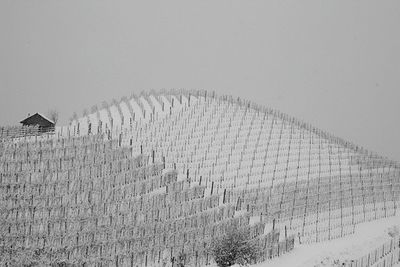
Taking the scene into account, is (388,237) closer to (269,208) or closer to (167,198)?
(269,208)

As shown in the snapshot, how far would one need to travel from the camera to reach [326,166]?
27.3 m

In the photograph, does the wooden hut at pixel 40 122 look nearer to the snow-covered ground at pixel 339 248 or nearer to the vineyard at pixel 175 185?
the vineyard at pixel 175 185

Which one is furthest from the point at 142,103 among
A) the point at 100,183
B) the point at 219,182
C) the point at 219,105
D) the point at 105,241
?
the point at 105,241

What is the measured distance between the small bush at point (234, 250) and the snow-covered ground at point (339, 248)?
0.73 meters

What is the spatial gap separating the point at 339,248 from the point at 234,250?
460 cm

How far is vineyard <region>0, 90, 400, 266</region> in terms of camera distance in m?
16.3

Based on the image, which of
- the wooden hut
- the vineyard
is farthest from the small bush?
the wooden hut

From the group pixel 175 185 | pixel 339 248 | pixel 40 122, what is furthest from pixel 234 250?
pixel 40 122

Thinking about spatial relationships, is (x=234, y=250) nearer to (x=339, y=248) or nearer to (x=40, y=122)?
(x=339, y=248)

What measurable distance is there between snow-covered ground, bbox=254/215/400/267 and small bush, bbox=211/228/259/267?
729mm

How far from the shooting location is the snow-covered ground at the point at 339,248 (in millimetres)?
17188

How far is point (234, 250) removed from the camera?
16.0 meters

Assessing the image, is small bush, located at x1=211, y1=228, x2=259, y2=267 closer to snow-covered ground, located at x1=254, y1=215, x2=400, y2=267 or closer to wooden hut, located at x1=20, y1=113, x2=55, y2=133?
snow-covered ground, located at x1=254, y1=215, x2=400, y2=267

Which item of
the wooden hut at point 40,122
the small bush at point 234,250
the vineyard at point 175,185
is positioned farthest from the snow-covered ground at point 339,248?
the wooden hut at point 40,122
